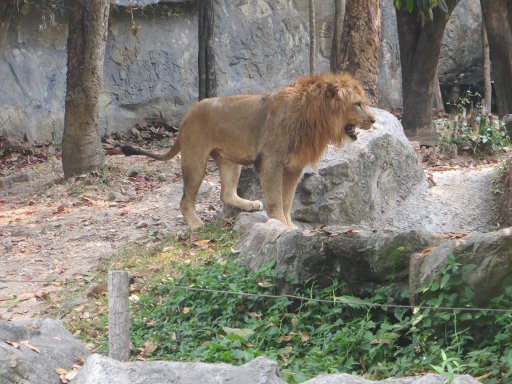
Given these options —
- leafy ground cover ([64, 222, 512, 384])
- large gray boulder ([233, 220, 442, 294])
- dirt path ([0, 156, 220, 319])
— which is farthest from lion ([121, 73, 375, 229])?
large gray boulder ([233, 220, 442, 294])

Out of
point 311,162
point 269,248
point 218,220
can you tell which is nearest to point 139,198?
point 218,220

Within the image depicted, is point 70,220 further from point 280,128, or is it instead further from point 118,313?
point 118,313

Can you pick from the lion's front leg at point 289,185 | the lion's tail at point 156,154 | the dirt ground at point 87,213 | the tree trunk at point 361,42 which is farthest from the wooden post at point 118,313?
the tree trunk at point 361,42

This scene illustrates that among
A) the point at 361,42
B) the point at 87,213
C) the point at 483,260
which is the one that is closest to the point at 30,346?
the point at 483,260

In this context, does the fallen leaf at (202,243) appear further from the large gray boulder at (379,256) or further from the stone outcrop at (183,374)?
the stone outcrop at (183,374)

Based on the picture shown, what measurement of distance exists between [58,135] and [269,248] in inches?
406

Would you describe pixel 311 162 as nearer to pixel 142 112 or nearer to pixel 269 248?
pixel 269 248

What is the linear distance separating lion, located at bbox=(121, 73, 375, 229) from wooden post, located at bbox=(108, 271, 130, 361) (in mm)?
3828

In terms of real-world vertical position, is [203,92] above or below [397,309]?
above

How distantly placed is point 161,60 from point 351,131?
9.13 m

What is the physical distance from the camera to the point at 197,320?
7.01m

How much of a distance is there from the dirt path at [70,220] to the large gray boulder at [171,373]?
3235 mm

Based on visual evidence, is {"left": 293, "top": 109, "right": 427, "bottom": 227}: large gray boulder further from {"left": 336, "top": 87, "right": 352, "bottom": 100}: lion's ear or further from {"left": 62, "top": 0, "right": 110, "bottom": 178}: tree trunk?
{"left": 62, "top": 0, "right": 110, "bottom": 178}: tree trunk

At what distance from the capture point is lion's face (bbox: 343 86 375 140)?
934 centimetres
